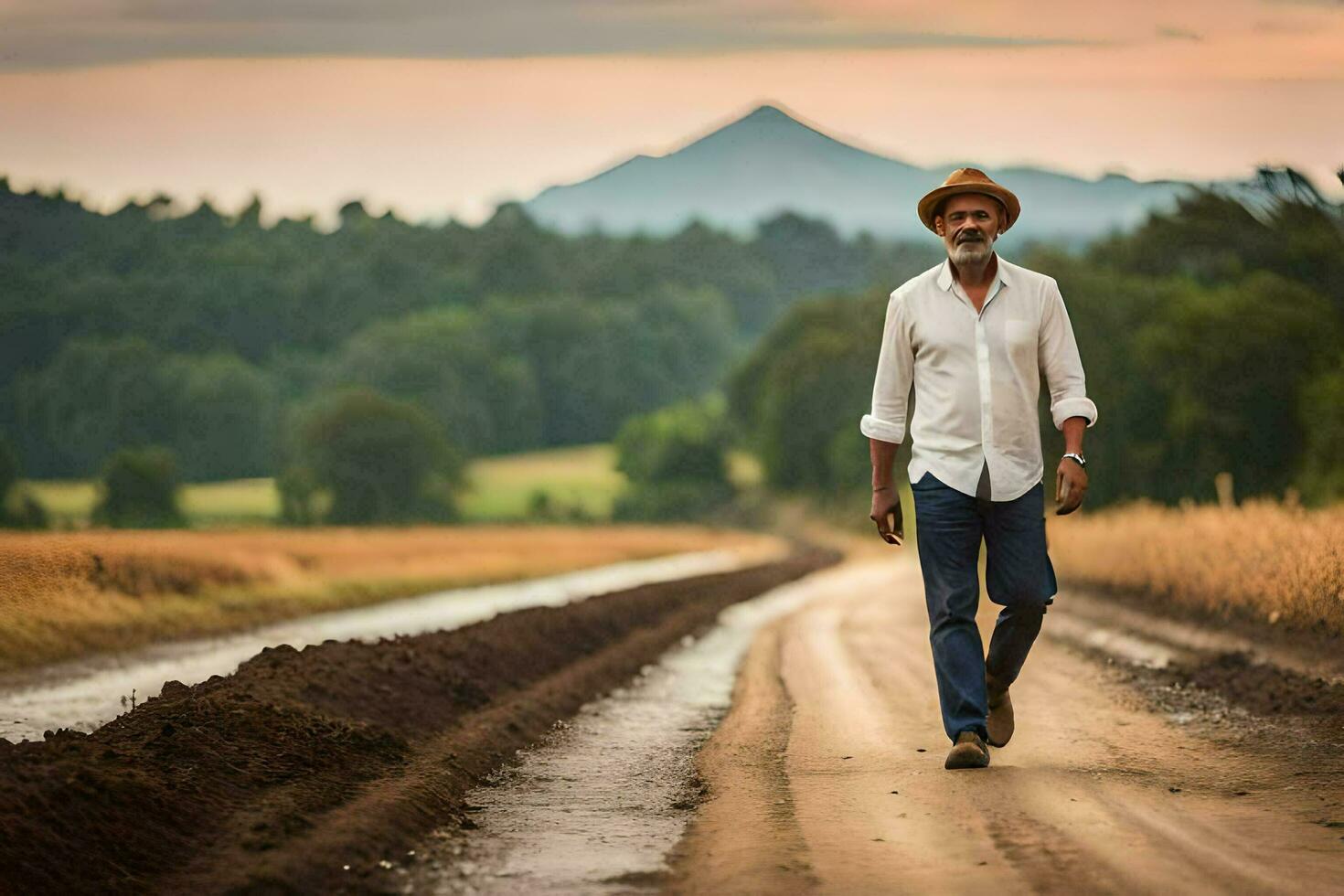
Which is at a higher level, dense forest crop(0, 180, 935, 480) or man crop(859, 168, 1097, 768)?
dense forest crop(0, 180, 935, 480)

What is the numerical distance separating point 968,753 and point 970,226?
249 centimetres

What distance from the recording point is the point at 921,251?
19750 cm

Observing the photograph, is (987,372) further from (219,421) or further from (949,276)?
(219,421)

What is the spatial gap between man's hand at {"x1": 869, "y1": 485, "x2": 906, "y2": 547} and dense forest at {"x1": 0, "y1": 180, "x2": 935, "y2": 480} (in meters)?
92.9

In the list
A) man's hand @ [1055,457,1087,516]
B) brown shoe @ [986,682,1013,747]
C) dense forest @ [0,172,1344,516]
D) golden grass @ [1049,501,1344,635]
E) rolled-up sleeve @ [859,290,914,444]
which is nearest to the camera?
man's hand @ [1055,457,1087,516]

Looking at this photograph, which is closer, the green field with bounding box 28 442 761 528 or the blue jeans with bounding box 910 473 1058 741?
the blue jeans with bounding box 910 473 1058 741

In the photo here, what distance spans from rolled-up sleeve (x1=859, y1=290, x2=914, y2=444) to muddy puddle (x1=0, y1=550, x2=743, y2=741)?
5.85 meters

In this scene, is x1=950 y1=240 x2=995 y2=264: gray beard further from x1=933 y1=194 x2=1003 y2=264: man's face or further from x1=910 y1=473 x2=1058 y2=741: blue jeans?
x1=910 y1=473 x2=1058 y2=741: blue jeans

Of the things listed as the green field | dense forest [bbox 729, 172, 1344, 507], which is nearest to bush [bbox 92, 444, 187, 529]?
the green field

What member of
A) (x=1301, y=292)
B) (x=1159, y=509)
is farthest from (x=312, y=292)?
(x=1159, y=509)

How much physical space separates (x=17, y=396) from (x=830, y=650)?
99585 millimetres

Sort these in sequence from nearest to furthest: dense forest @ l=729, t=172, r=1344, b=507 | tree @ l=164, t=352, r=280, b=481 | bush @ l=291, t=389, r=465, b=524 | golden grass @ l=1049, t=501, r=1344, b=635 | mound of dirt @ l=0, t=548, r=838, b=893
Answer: mound of dirt @ l=0, t=548, r=838, b=893, golden grass @ l=1049, t=501, r=1344, b=635, dense forest @ l=729, t=172, r=1344, b=507, bush @ l=291, t=389, r=465, b=524, tree @ l=164, t=352, r=280, b=481

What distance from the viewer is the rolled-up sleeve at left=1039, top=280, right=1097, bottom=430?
9164 millimetres

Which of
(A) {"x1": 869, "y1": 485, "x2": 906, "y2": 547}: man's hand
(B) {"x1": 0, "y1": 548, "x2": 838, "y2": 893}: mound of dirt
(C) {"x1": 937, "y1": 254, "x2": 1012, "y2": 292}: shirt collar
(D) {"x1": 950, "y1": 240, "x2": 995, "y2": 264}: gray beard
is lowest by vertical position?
(B) {"x1": 0, "y1": 548, "x2": 838, "y2": 893}: mound of dirt
